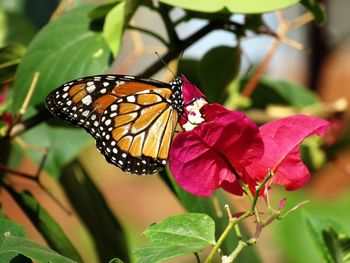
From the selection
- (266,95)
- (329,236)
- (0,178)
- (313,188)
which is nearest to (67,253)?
(0,178)

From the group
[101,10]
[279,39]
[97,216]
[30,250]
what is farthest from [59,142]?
[30,250]

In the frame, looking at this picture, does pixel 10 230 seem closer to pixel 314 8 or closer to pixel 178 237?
pixel 178 237

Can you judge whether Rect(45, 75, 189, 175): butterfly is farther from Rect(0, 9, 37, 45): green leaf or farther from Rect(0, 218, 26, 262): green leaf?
Rect(0, 9, 37, 45): green leaf

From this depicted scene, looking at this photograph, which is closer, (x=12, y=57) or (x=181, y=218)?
(x=181, y=218)

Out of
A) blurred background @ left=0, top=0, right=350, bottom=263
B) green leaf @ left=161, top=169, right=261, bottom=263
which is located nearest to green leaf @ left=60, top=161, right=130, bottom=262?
blurred background @ left=0, top=0, right=350, bottom=263

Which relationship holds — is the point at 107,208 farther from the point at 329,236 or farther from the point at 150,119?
the point at 329,236

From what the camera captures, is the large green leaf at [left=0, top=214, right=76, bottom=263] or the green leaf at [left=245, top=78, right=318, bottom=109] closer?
the large green leaf at [left=0, top=214, right=76, bottom=263]
